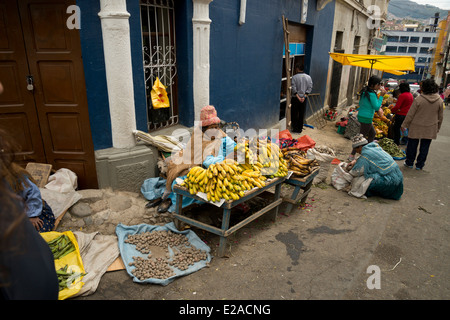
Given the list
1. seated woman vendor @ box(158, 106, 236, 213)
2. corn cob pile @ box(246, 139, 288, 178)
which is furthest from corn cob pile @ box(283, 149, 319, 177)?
seated woman vendor @ box(158, 106, 236, 213)

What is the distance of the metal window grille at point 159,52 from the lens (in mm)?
5082

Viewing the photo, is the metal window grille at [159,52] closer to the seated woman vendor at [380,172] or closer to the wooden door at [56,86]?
the wooden door at [56,86]

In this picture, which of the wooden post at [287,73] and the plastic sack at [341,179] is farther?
the wooden post at [287,73]

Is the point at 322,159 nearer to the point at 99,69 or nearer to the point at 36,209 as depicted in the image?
the point at 99,69

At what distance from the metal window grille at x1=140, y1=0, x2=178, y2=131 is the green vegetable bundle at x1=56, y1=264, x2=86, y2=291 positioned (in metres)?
2.90

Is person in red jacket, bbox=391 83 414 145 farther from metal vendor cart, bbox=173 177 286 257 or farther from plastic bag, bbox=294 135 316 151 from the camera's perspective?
metal vendor cart, bbox=173 177 286 257

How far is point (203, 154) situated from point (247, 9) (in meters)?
4.16

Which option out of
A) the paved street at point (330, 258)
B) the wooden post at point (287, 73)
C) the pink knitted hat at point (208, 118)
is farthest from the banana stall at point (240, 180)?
the wooden post at point (287, 73)

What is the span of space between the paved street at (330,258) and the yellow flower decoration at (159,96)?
Result: 2433 millimetres

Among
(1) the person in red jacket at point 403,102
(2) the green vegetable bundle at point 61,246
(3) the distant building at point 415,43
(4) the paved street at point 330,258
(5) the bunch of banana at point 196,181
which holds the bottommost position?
(4) the paved street at point 330,258

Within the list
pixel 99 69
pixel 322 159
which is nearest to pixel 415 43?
pixel 322 159

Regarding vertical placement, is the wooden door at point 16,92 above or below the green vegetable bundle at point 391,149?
above

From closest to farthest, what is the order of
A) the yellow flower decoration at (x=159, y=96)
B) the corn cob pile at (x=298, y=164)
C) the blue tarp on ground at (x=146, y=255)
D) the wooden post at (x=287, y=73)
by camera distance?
1. the blue tarp on ground at (x=146, y=255)
2. the corn cob pile at (x=298, y=164)
3. the yellow flower decoration at (x=159, y=96)
4. the wooden post at (x=287, y=73)

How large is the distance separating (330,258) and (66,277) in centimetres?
309
